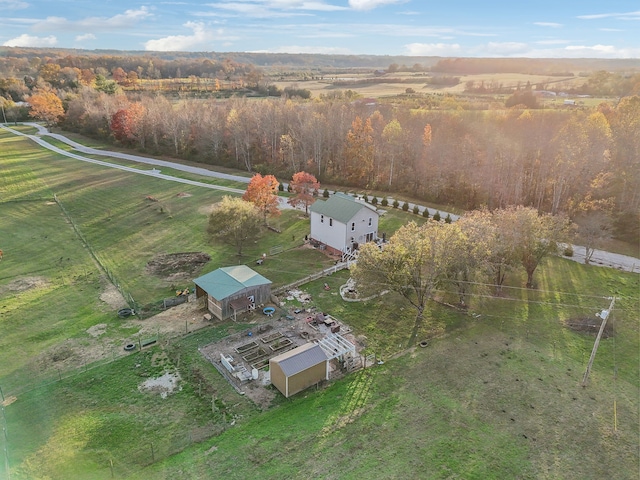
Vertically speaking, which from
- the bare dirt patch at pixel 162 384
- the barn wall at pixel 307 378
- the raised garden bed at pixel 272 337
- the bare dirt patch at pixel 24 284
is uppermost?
the barn wall at pixel 307 378

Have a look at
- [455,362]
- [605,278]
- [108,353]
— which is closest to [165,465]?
[108,353]

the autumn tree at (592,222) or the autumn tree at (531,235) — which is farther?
the autumn tree at (592,222)

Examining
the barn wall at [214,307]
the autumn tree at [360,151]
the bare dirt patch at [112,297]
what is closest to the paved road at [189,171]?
the autumn tree at [360,151]

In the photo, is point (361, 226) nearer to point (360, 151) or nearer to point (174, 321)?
point (174, 321)

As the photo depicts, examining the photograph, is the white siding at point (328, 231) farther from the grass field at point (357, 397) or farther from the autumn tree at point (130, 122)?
the autumn tree at point (130, 122)

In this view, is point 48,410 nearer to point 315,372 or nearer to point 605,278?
point 315,372

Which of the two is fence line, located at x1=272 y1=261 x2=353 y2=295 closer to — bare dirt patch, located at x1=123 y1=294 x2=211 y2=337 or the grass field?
the grass field

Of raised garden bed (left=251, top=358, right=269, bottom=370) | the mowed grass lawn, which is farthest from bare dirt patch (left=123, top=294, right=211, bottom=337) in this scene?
the mowed grass lawn
